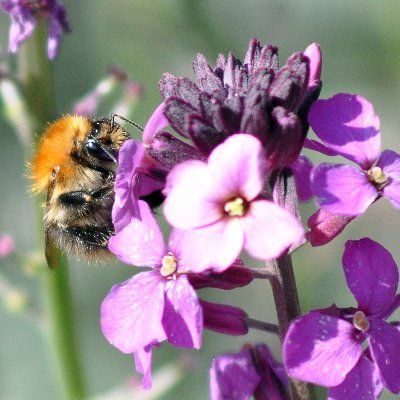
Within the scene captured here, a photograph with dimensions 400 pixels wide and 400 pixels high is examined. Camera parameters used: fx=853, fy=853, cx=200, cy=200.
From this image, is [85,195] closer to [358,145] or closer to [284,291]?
[284,291]

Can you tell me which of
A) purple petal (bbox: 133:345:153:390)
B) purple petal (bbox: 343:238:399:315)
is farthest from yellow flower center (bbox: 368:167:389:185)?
purple petal (bbox: 133:345:153:390)

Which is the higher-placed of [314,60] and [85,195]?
[314,60]

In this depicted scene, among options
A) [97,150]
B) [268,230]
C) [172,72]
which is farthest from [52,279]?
[172,72]

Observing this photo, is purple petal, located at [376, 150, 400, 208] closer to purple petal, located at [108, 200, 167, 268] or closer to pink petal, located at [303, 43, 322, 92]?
pink petal, located at [303, 43, 322, 92]

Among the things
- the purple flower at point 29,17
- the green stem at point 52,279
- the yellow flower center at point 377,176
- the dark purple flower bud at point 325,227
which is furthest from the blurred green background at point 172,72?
the yellow flower center at point 377,176

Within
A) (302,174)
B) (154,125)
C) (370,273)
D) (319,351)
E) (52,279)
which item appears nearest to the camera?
(319,351)

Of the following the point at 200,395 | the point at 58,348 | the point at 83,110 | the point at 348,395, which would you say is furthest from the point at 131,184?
the point at 200,395

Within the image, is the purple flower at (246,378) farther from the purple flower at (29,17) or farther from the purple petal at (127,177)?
the purple flower at (29,17)

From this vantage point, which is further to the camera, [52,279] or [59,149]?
[52,279]
